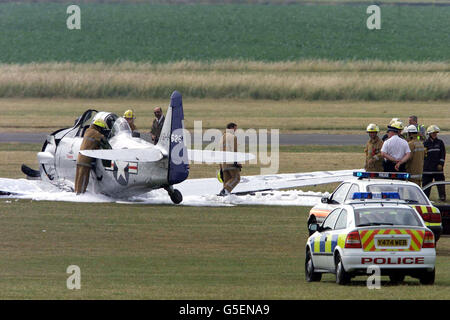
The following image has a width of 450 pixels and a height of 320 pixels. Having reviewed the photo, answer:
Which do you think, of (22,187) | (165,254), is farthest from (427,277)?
(22,187)

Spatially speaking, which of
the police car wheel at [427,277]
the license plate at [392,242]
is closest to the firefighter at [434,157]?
the police car wheel at [427,277]

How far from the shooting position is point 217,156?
2264 cm

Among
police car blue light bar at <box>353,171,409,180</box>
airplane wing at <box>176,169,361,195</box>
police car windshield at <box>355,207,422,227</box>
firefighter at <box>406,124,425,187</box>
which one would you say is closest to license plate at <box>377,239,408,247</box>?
police car windshield at <box>355,207,422,227</box>

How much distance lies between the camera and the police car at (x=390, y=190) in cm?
1637

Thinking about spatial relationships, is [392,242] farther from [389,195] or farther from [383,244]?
[389,195]

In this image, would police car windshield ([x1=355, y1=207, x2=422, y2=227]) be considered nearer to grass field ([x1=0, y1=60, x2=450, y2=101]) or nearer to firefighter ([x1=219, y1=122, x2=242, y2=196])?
firefighter ([x1=219, y1=122, x2=242, y2=196])

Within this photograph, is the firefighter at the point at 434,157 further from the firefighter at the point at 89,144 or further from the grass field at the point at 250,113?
the grass field at the point at 250,113

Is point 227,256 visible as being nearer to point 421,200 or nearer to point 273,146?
point 421,200

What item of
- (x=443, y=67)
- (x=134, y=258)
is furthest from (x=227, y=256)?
(x=443, y=67)

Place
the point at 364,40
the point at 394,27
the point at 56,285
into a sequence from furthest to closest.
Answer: the point at 394,27 → the point at 364,40 → the point at 56,285

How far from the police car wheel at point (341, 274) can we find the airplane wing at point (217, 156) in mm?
8497

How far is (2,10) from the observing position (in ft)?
347
